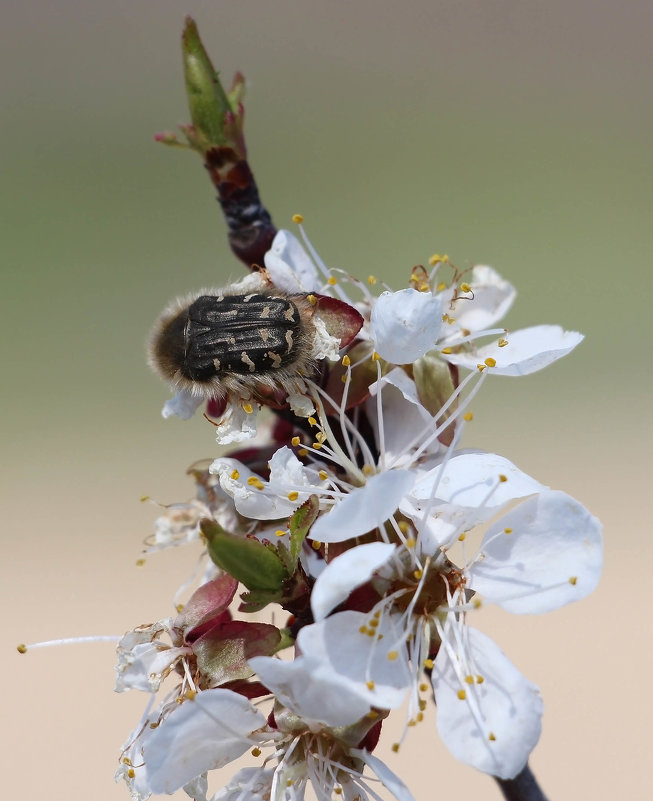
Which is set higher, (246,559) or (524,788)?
(246,559)

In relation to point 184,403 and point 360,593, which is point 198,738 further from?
point 184,403

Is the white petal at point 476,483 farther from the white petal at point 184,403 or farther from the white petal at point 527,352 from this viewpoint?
the white petal at point 184,403

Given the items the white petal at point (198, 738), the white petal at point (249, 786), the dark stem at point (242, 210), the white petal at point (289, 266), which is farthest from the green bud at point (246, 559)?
the dark stem at point (242, 210)

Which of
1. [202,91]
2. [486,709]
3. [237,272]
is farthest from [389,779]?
[237,272]

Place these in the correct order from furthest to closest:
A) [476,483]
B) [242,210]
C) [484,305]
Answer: [484,305] < [242,210] < [476,483]

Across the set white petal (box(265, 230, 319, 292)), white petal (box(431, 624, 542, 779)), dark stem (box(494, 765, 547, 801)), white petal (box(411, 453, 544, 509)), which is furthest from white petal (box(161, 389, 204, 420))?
dark stem (box(494, 765, 547, 801))
